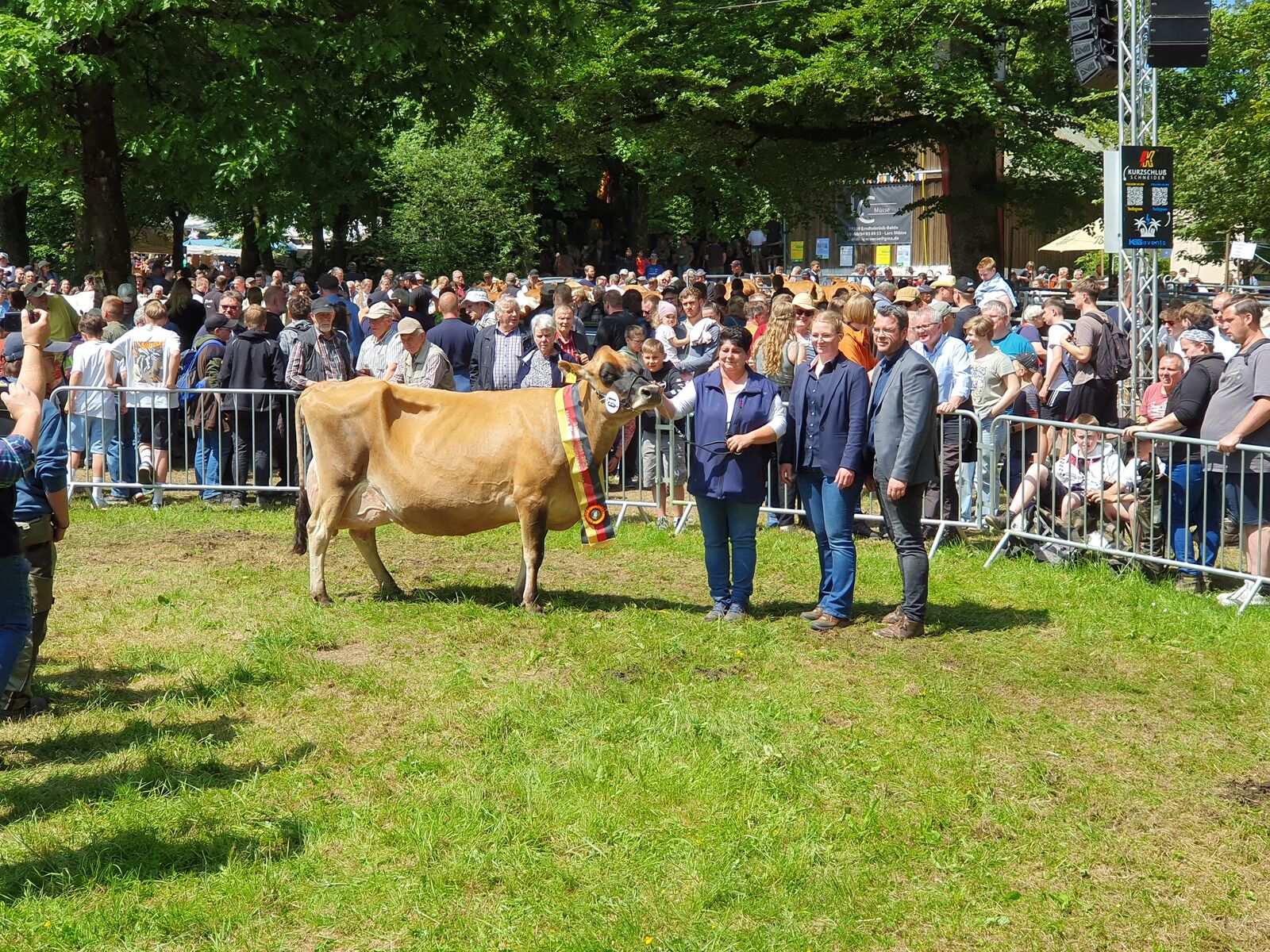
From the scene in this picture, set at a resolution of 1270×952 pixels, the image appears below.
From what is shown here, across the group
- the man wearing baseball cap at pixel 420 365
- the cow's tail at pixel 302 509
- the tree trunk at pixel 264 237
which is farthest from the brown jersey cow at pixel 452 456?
the tree trunk at pixel 264 237

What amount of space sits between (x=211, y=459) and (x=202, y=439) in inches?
10.7

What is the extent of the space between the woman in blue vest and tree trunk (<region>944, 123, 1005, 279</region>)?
18.2 meters

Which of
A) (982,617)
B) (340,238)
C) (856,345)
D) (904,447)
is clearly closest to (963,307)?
(856,345)

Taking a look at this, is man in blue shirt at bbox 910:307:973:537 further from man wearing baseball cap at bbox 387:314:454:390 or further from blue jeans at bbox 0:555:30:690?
Answer: blue jeans at bbox 0:555:30:690

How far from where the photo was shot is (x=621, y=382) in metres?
9.10

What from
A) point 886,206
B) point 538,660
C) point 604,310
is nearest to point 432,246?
point 886,206

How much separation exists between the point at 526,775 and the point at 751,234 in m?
41.2

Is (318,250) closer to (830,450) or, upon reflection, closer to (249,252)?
(249,252)

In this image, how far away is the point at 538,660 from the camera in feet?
26.7

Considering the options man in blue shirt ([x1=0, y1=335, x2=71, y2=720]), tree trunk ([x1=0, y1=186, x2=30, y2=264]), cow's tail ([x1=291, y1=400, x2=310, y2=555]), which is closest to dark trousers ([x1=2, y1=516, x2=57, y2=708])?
man in blue shirt ([x1=0, y1=335, x2=71, y2=720])

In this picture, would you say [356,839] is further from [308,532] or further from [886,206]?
[886,206]

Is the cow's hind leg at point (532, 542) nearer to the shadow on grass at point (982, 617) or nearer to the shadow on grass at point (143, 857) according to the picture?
the shadow on grass at point (982, 617)

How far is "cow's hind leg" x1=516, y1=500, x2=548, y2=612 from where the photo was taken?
921 cm

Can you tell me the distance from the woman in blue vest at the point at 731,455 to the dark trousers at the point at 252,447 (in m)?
5.56
